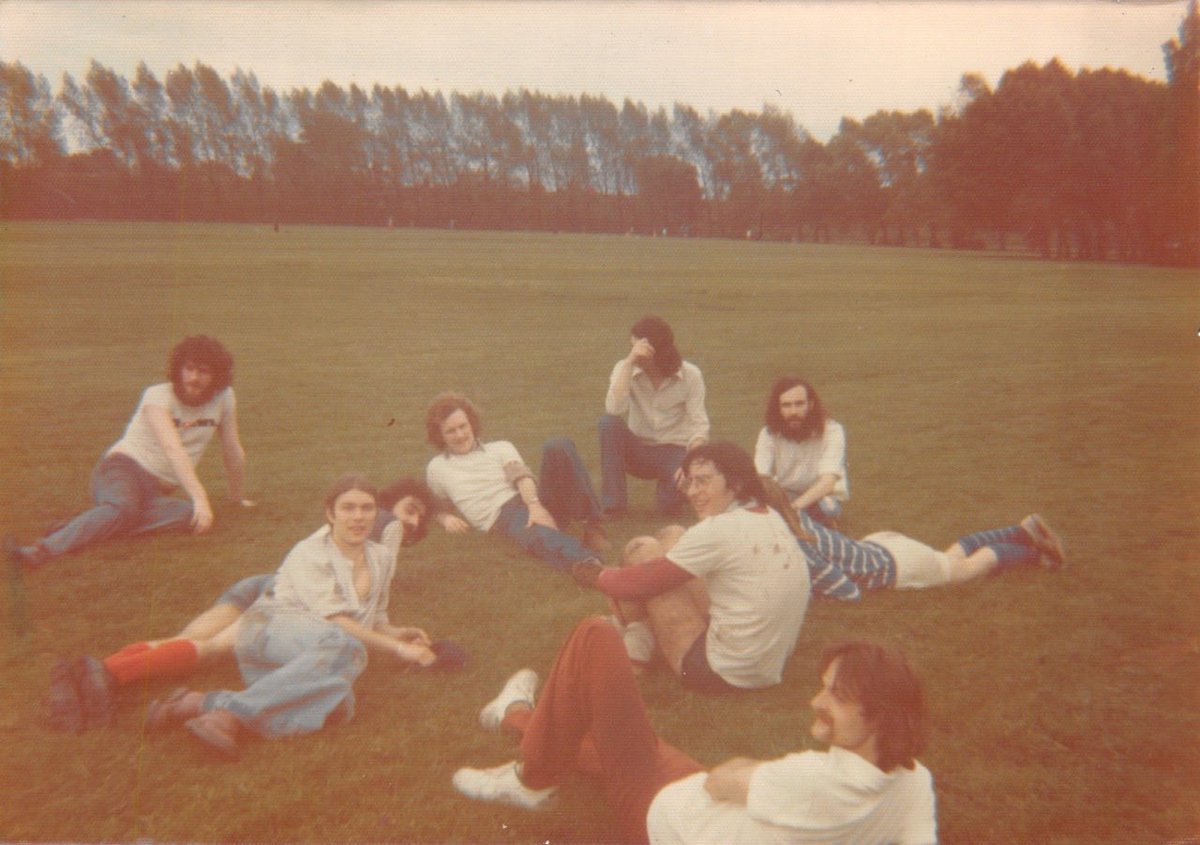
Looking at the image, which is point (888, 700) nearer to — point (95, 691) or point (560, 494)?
point (95, 691)

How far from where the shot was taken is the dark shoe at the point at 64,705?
356cm

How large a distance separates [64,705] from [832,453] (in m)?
4.24

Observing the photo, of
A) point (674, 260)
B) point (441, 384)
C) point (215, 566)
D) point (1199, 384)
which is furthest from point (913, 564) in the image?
point (674, 260)

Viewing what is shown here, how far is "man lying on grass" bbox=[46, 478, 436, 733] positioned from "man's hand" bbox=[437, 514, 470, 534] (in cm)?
108

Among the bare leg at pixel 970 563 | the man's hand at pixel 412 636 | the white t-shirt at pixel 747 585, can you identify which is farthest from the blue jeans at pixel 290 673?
the bare leg at pixel 970 563

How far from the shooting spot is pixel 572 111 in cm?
697

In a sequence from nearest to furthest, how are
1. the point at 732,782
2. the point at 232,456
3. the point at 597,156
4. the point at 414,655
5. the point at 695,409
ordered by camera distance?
the point at 732,782 → the point at 414,655 → the point at 232,456 → the point at 695,409 → the point at 597,156

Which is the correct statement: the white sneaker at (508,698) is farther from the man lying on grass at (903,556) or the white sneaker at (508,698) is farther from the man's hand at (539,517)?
the man's hand at (539,517)

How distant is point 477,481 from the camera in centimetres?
612

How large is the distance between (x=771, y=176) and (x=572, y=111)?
416 cm

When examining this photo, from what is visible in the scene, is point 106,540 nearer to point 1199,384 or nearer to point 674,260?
point 1199,384

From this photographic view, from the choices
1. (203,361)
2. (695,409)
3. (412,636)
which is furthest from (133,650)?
(695,409)

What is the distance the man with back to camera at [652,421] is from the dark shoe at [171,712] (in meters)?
3.49

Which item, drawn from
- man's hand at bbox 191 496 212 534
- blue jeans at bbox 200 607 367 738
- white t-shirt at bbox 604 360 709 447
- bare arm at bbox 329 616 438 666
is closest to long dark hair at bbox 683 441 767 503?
bare arm at bbox 329 616 438 666
